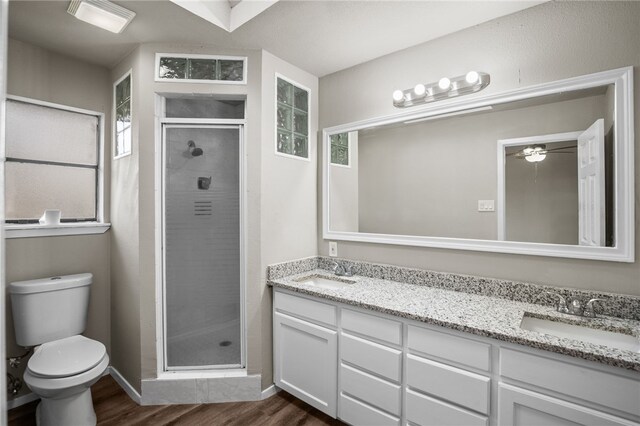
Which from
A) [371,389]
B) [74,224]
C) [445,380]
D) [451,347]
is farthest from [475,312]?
[74,224]

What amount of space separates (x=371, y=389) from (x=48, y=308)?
211cm

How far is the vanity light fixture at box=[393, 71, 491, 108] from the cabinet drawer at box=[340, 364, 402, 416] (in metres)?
1.71

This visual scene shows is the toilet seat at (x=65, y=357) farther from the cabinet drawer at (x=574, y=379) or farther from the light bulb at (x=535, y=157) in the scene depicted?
the light bulb at (x=535, y=157)

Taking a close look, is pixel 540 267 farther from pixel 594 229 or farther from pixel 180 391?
pixel 180 391

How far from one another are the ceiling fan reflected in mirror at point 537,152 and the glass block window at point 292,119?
1.45 m

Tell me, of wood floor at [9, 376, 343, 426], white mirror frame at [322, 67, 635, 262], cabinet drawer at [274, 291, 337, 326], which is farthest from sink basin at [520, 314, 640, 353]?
wood floor at [9, 376, 343, 426]

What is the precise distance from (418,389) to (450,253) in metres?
0.82

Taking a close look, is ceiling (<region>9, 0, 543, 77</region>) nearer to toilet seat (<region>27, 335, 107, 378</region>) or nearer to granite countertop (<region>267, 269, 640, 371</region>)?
granite countertop (<region>267, 269, 640, 371</region>)

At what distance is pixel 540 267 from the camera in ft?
5.48

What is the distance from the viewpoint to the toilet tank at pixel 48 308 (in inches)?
77.2

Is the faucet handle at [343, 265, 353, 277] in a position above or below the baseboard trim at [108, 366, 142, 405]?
above

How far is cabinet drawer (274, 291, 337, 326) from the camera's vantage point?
1887 millimetres

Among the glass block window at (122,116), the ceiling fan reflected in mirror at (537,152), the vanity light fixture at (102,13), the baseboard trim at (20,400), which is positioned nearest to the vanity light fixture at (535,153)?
the ceiling fan reflected in mirror at (537,152)

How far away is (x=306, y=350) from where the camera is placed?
2014mm
